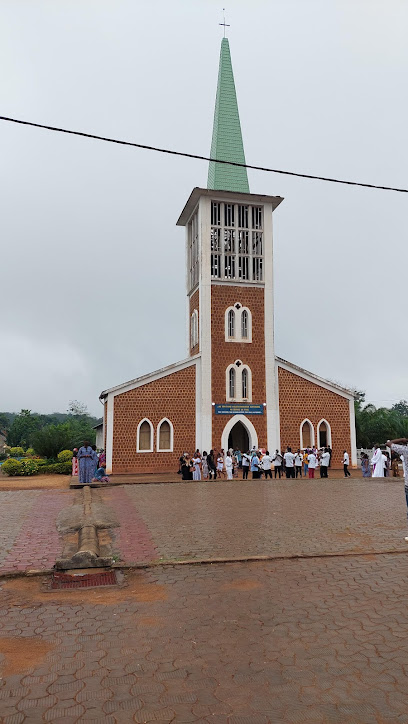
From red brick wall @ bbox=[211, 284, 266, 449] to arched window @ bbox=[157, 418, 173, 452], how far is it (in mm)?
2192

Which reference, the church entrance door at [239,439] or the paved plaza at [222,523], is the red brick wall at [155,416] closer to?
the church entrance door at [239,439]

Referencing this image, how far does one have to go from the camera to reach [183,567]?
23.1 ft

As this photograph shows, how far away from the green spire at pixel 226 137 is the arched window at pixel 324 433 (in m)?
13.1

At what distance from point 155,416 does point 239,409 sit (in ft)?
14.0

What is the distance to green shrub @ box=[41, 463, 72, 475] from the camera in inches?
1055

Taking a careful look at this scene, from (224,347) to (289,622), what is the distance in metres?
22.5

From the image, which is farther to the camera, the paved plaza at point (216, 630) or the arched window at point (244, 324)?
the arched window at point (244, 324)

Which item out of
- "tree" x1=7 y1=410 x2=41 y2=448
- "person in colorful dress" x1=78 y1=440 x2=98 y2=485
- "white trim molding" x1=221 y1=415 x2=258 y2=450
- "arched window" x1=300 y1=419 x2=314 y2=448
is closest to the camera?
"person in colorful dress" x1=78 y1=440 x2=98 y2=485

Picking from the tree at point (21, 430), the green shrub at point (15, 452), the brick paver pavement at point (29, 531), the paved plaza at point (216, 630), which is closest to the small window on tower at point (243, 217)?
the brick paver pavement at point (29, 531)

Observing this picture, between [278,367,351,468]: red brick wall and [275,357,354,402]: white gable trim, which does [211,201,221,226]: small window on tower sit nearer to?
[275,357,354,402]: white gable trim

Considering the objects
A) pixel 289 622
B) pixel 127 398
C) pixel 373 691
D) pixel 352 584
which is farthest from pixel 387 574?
pixel 127 398

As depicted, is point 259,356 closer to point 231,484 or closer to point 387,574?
point 231,484

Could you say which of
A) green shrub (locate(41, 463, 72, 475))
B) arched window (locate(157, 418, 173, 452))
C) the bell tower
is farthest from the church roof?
green shrub (locate(41, 463, 72, 475))

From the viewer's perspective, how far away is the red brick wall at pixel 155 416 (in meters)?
25.0
